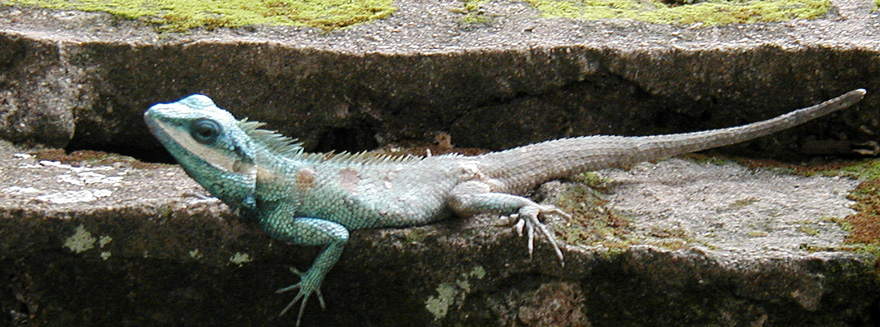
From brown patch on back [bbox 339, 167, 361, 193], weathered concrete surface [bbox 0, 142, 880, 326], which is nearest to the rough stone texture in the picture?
weathered concrete surface [bbox 0, 142, 880, 326]

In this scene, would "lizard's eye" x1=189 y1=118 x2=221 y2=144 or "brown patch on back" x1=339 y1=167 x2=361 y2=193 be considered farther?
"brown patch on back" x1=339 y1=167 x2=361 y2=193

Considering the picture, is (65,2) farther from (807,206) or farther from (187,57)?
(807,206)

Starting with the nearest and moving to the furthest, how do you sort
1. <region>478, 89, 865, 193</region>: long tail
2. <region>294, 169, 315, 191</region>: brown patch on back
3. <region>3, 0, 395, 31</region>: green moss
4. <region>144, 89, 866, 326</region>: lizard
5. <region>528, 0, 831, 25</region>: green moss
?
<region>144, 89, 866, 326</region>: lizard, <region>294, 169, 315, 191</region>: brown patch on back, <region>478, 89, 865, 193</region>: long tail, <region>3, 0, 395, 31</region>: green moss, <region>528, 0, 831, 25</region>: green moss

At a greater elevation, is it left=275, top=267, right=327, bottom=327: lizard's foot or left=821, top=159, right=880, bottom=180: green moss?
left=821, top=159, right=880, bottom=180: green moss

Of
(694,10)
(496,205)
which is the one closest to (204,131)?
(496,205)

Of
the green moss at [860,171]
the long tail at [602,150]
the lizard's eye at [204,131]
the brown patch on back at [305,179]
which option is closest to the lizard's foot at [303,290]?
the brown patch on back at [305,179]

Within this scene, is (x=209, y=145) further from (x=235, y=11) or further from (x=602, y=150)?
(x=235, y=11)

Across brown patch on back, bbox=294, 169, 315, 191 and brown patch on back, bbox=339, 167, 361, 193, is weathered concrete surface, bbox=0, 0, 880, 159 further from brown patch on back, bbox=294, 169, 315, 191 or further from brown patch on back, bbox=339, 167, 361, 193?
brown patch on back, bbox=294, 169, 315, 191
